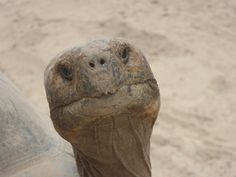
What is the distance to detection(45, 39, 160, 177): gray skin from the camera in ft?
4.94

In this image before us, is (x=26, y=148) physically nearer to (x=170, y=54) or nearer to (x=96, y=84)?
(x=96, y=84)

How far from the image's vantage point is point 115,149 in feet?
5.35

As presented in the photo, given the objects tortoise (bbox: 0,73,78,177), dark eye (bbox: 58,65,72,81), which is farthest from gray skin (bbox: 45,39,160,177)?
tortoise (bbox: 0,73,78,177)

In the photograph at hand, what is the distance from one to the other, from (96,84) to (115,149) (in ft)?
0.72

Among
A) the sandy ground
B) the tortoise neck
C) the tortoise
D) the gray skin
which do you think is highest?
the gray skin

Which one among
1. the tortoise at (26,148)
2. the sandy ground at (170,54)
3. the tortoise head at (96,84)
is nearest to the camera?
the tortoise head at (96,84)

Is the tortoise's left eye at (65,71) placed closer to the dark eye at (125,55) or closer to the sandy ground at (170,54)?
the dark eye at (125,55)

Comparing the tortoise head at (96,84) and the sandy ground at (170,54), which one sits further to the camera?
the sandy ground at (170,54)

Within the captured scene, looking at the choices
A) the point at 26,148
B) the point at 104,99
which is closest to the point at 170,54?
the point at 26,148

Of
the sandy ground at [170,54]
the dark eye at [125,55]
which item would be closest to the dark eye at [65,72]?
the dark eye at [125,55]

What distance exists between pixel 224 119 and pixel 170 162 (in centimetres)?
49

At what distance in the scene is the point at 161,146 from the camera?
3.30m

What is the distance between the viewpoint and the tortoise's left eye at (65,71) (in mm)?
1548

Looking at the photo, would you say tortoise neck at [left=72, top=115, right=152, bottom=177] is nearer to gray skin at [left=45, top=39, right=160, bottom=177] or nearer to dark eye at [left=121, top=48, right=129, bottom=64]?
gray skin at [left=45, top=39, right=160, bottom=177]
